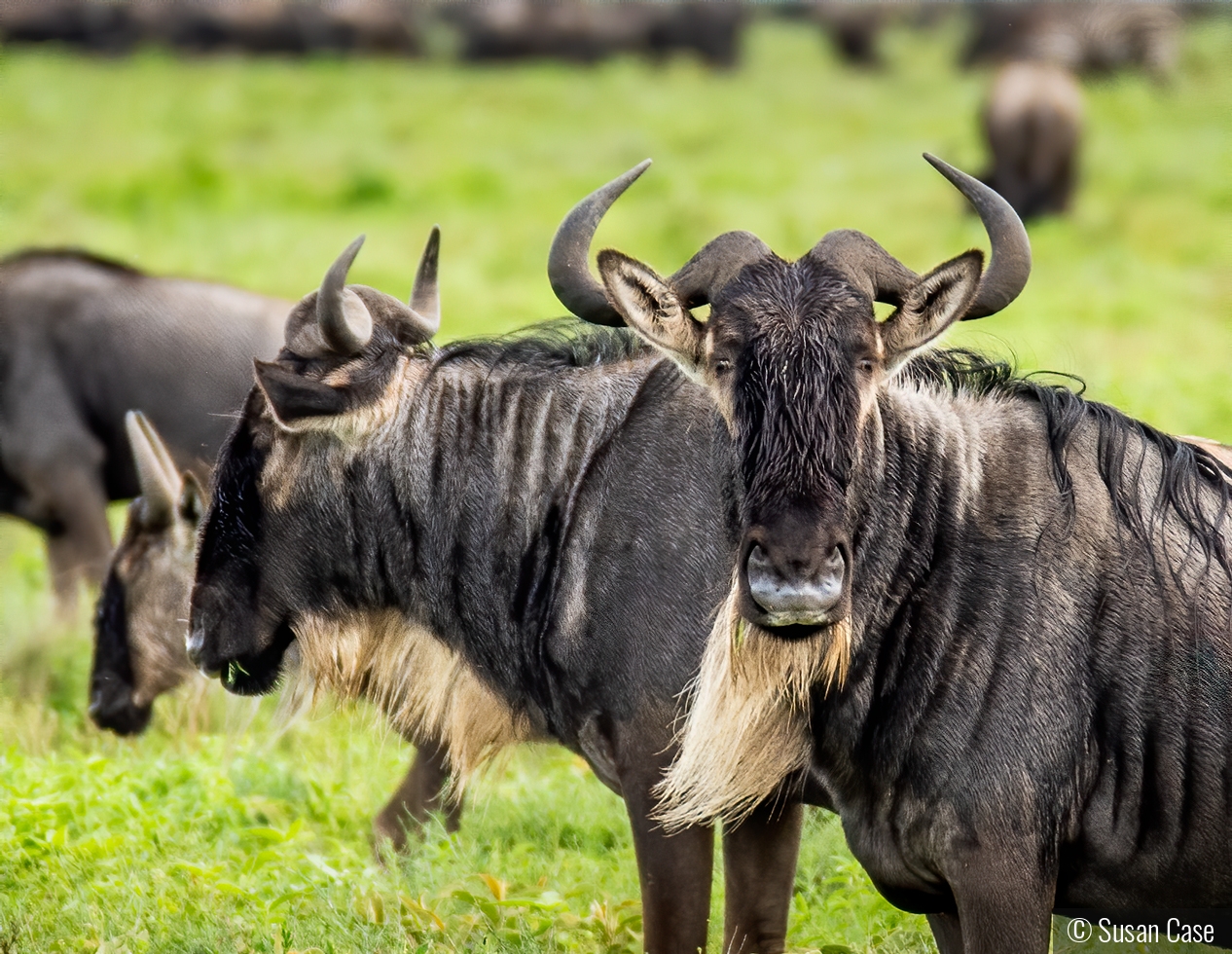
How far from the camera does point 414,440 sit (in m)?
4.57

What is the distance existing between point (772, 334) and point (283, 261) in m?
11.2

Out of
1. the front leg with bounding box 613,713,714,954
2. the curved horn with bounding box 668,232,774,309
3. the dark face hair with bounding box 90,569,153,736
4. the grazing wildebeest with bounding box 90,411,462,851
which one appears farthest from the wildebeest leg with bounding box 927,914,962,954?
the dark face hair with bounding box 90,569,153,736

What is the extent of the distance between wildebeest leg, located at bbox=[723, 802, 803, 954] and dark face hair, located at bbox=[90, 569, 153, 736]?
124 inches

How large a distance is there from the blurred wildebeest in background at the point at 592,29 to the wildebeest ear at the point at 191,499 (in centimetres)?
2002

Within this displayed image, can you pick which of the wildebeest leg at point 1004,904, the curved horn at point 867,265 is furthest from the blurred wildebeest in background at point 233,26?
the wildebeest leg at point 1004,904

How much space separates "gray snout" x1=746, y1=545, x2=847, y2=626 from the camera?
10.6 feet

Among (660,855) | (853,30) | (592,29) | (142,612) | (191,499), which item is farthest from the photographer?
(592,29)

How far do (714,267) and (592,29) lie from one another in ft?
77.0

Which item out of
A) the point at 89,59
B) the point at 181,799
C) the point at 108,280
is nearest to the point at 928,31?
the point at 89,59

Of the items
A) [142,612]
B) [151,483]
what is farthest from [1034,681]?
[142,612]

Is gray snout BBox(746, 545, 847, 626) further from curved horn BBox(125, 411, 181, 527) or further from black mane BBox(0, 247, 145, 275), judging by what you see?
black mane BBox(0, 247, 145, 275)

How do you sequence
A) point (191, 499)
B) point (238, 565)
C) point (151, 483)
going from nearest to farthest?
point (238, 565) < point (191, 499) < point (151, 483)

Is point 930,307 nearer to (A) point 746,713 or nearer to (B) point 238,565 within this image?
(A) point 746,713

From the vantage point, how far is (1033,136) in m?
17.6
